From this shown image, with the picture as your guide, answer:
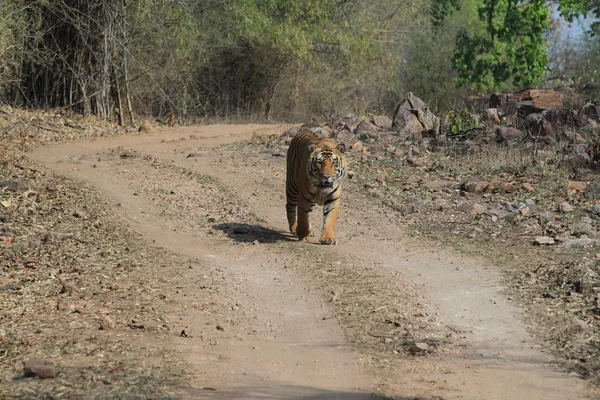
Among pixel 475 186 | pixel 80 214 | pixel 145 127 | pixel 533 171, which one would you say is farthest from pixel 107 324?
pixel 145 127

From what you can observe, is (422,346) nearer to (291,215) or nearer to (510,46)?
(291,215)

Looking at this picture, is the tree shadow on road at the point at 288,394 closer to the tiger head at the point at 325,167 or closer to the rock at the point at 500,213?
the tiger head at the point at 325,167

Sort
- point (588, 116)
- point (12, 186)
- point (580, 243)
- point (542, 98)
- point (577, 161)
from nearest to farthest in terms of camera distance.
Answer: point (580, 243) < point (12, 186) < point (577, 161) < point (588, 116) < point (542, 98)

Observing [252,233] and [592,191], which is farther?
[592,191]

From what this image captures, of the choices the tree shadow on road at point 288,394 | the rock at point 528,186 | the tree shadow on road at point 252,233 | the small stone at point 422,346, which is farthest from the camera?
the rock at point 528,186

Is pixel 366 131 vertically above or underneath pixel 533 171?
above

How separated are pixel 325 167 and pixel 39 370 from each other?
457 centimetres

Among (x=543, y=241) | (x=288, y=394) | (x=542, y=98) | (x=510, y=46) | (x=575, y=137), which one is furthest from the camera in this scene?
(x=510, y=46)

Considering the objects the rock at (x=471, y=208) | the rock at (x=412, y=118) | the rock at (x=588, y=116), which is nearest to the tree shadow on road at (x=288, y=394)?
the rock at (x=471, y=208)

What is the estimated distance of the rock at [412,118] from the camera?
1772 centimetres

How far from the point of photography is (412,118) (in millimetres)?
17938

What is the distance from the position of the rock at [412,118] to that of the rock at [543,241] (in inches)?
310

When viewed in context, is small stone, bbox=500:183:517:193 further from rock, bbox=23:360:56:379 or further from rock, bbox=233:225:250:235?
rock, bbox=23:360:56:379

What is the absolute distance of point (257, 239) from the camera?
31.7ft
